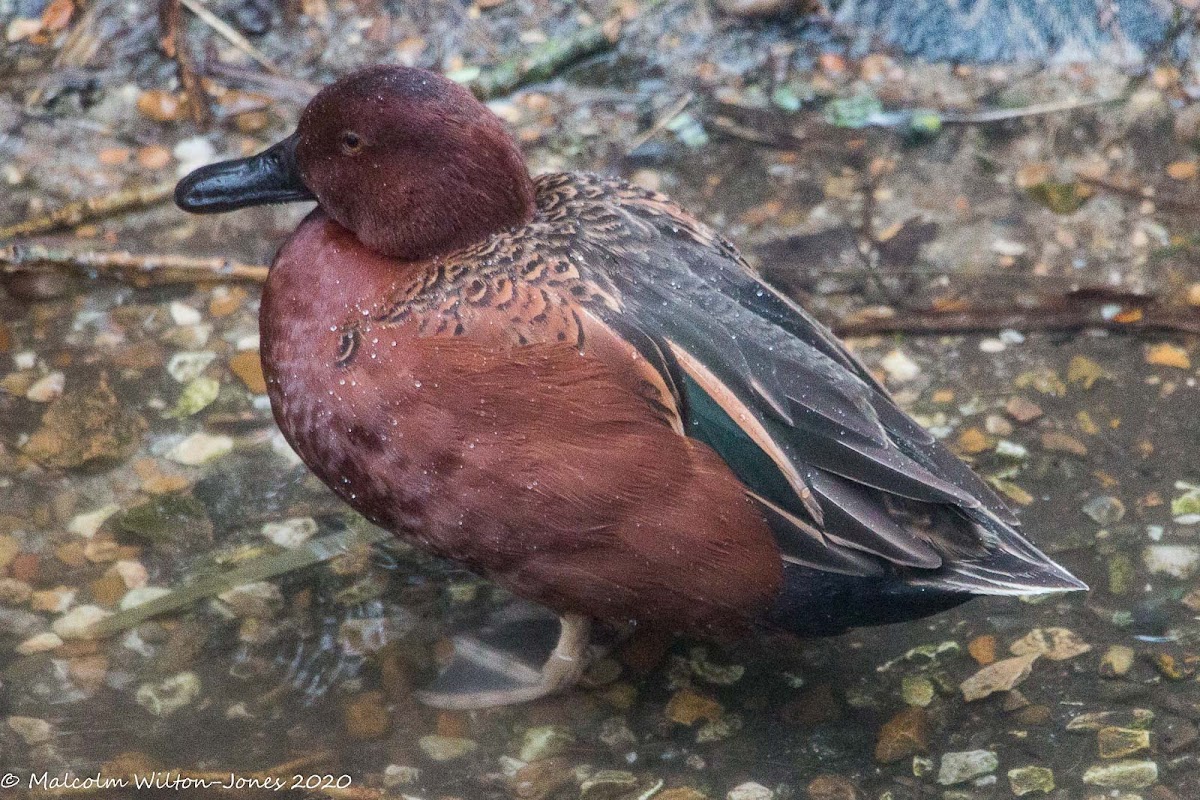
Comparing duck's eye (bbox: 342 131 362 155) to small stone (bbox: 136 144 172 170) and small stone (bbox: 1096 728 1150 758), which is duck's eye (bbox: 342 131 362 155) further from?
small stone (bbox: 1096 728 1150 758)

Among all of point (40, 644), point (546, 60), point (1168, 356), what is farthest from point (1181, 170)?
point (40, 644)

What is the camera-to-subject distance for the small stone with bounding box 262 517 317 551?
11.2 ft

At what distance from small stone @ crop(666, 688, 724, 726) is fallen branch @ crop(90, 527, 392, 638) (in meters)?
0.85

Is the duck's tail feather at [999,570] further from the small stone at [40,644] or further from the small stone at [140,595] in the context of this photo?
the small stone at [40,644]

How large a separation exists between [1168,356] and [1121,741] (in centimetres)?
131

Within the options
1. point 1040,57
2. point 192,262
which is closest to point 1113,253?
point 1040,57

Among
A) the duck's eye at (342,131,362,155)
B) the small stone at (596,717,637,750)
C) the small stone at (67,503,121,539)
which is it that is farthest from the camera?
the small stone at (67,503,121,539)

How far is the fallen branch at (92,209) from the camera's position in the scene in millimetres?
4098

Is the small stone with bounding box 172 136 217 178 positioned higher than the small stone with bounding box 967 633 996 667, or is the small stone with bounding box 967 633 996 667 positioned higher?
the small stone with bounding box 172 136 217 178

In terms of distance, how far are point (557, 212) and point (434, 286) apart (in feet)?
1.19

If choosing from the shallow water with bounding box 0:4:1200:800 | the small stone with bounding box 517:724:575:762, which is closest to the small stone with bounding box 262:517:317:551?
the shallow water with bounding box 0:4:1200:800

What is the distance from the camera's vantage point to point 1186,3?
15.4 ft

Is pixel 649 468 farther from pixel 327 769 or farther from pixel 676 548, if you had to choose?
pixel 327 769

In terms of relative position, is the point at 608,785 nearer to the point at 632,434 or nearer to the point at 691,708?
the point at 691,708
